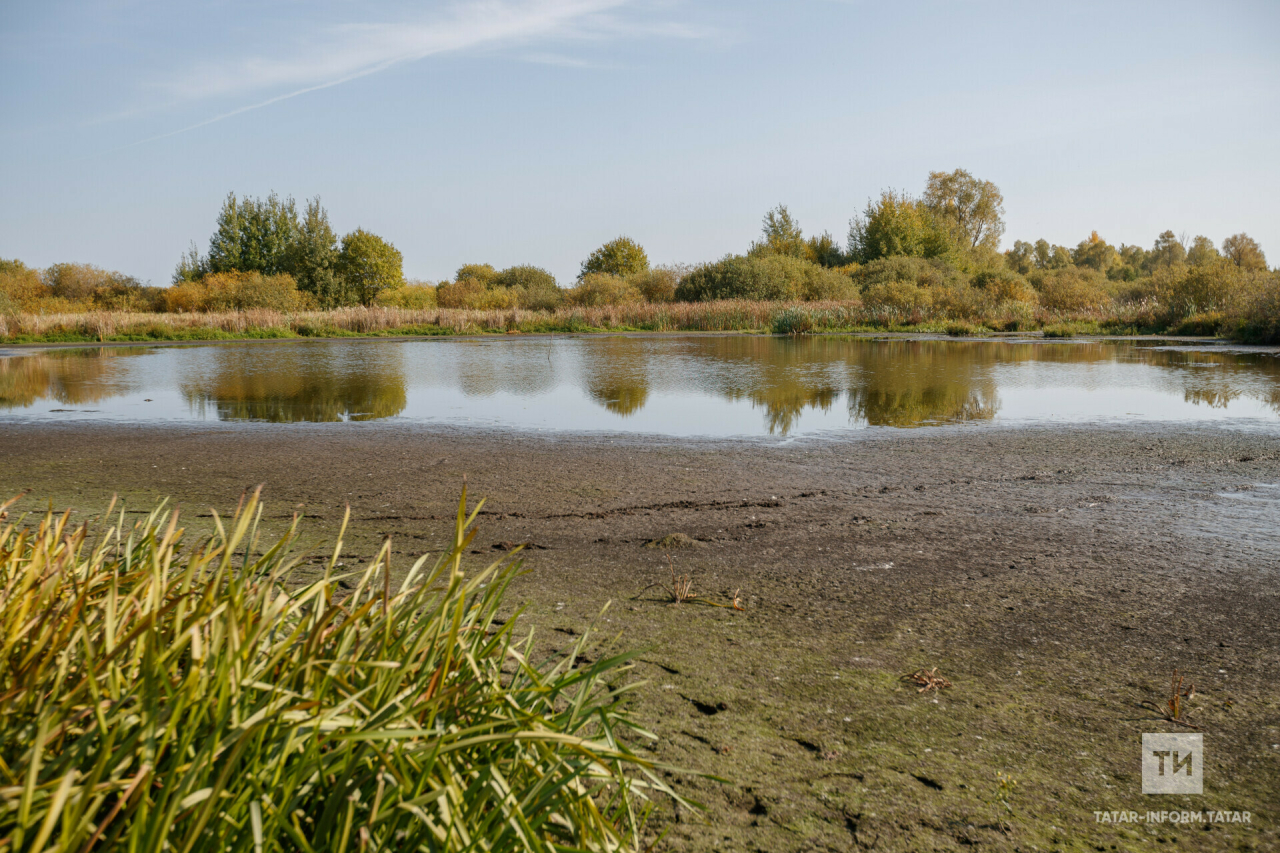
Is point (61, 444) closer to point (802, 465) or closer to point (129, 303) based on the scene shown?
point (802, 465)

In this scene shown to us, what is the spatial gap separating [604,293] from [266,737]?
56.1 m

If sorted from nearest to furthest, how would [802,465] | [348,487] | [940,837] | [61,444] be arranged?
[940,837] < [348,487] < [802,465] < [61,444]

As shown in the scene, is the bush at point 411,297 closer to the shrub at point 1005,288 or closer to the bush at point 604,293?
the bush at point 604,293

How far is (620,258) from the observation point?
77250 mm

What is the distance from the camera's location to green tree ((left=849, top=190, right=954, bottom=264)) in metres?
61.9

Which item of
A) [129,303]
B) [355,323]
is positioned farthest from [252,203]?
[355,323]

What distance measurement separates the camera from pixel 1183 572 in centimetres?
415

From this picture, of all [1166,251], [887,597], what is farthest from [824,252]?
[887,597]

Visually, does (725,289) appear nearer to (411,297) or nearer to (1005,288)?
(1005,288)

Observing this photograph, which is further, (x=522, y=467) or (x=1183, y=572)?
(x=522, y=467)

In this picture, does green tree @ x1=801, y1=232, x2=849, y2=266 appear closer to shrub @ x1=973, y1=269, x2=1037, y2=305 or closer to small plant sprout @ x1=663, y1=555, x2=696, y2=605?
shrub @ x1=973, y1=269, x2=1037, y2=305

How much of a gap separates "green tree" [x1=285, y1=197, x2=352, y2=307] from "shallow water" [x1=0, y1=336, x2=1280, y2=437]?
129 ft

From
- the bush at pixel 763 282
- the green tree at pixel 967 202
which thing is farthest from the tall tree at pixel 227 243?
the green tree at pixel 967 202

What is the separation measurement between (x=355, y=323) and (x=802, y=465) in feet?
116
